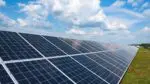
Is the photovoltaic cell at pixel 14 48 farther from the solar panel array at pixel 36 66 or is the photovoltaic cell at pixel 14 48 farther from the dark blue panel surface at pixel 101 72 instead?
the dark blue panel surface at pixel 101 72

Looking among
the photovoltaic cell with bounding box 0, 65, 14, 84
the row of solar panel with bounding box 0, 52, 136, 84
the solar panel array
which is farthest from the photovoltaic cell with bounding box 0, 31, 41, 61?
the photovoltaic cell with bounding box 0, 65, 14, 84

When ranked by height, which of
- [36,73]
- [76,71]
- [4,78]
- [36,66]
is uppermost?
[4,78]

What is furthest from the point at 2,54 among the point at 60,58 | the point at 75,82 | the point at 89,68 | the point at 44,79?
the point at 89,68

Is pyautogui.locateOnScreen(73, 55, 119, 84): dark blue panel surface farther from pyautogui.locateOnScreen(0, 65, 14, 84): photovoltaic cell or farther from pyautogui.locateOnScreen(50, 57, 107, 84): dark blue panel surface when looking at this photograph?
Result: pyautogui.locateOnScreen(0, 65, 14, 84): photovoltaic cell

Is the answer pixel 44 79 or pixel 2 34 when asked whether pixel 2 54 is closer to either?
Answer: pixel 44 79

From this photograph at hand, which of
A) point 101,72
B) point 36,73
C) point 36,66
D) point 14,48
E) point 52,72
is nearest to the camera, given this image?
point 36,73

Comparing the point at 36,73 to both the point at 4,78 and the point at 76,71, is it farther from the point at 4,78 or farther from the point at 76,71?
the point at 76,71

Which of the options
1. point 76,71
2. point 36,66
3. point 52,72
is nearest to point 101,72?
point 76,71
